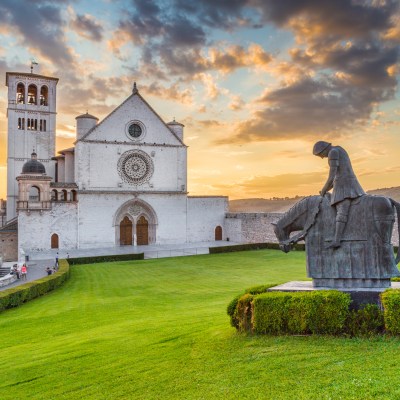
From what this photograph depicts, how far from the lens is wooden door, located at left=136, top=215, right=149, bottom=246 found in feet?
153

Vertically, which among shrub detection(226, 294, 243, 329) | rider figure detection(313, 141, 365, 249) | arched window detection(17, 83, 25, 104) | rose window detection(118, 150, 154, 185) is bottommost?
shrub detection(226, 294, 243, 329)

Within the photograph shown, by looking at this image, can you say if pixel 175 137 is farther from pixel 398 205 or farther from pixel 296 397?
pixel 296 397

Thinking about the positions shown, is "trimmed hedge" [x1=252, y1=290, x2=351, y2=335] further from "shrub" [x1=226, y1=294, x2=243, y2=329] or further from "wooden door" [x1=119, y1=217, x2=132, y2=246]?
"wooden door" [x1=119, y1=217, x2=132, y2=246]

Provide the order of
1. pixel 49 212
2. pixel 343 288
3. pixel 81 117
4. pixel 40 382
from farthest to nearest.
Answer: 1. pixel 81 117
2. pixel 49 212
3. pixel 343 288
4. pixel 40 382

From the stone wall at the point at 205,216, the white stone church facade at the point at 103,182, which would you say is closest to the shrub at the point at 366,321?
the white stone church facade at the point at 103,182

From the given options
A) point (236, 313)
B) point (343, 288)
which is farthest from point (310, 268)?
point (236, 313)

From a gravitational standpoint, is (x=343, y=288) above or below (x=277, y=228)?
below

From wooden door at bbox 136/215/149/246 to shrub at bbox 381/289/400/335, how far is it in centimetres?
4110

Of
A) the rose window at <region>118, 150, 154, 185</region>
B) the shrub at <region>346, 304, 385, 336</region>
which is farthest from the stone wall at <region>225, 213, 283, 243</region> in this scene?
the shrub at <region>346, 304, 385, 336</region>

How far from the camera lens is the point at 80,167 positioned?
1690 inches

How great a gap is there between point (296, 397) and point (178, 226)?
4333 cm

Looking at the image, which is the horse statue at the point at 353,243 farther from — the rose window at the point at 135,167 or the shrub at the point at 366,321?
the rose window at the point at 135,167

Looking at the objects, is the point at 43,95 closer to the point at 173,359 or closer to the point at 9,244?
the point at 9,244

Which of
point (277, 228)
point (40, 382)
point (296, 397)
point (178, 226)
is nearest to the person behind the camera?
point (296, 397)
